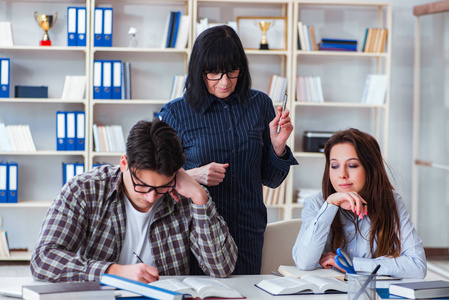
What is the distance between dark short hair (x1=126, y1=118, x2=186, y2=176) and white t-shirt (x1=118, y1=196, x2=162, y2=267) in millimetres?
222

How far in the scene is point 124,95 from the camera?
477 cm

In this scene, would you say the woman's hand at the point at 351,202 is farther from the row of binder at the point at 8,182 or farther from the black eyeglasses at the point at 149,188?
the row of binder at the point at 8,182

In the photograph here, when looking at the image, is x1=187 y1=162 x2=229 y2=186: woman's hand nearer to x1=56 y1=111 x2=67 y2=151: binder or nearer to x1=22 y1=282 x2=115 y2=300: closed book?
x1=22 y1=282 x2=115 y2=300: closed book

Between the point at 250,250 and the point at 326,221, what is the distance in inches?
11.5

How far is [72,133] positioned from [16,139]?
1.44 feet

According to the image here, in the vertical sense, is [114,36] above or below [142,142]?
above

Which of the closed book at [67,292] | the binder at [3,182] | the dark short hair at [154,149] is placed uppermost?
the dark short hair at [154,149]

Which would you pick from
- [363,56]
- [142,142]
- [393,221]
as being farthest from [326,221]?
[363,56]

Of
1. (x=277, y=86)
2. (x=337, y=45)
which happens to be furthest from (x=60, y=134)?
(x=337, y=45)

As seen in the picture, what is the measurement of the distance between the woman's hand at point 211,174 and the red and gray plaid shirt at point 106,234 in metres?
0.12

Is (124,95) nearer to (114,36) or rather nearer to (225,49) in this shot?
(114,36)

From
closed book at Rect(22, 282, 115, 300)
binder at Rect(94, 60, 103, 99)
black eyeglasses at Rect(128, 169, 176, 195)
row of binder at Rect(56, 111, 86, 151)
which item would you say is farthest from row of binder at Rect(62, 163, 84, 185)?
closed book at Rect(22, 282, 115, 300)

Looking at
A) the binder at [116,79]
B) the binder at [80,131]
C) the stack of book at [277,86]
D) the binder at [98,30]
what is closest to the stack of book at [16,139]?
the binder at [80,131]

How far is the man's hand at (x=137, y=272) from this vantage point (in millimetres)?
1647
